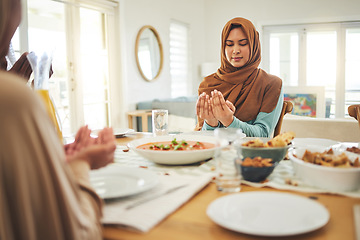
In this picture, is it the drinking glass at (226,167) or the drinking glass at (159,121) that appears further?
the drinking glass at (159,121)

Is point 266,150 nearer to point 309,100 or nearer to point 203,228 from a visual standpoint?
point 203,228

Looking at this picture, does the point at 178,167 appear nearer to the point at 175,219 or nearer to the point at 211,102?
the point at 175,219

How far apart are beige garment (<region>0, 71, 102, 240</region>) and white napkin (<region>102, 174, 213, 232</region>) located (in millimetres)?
145

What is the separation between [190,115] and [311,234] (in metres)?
3.82

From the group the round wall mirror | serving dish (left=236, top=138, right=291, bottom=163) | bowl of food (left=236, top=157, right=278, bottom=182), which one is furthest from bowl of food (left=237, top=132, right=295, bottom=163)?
the round wall mirror

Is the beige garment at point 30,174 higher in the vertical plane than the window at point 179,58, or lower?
lower

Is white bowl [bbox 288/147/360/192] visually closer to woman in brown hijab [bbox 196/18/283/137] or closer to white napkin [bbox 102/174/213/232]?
white napkin [bbox 102/174/213/232]

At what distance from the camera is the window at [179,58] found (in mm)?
6188

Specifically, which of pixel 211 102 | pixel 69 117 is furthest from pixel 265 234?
pixel 69 117

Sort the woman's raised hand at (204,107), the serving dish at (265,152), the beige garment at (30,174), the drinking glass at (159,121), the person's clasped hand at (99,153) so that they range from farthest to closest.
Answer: the woman's raised hand at (204,107)
the drinking glass at (159,121)
the serving dish at (265,152)
the person's clasped hand at (99,153)
the beige garment at (30,174)

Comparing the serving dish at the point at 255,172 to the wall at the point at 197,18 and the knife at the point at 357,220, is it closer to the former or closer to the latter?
the knife at the point at 357,220

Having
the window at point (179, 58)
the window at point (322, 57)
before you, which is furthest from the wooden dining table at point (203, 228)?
the window at point (322, 57)

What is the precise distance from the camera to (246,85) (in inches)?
87.2

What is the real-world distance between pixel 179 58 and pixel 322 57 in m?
2.75
